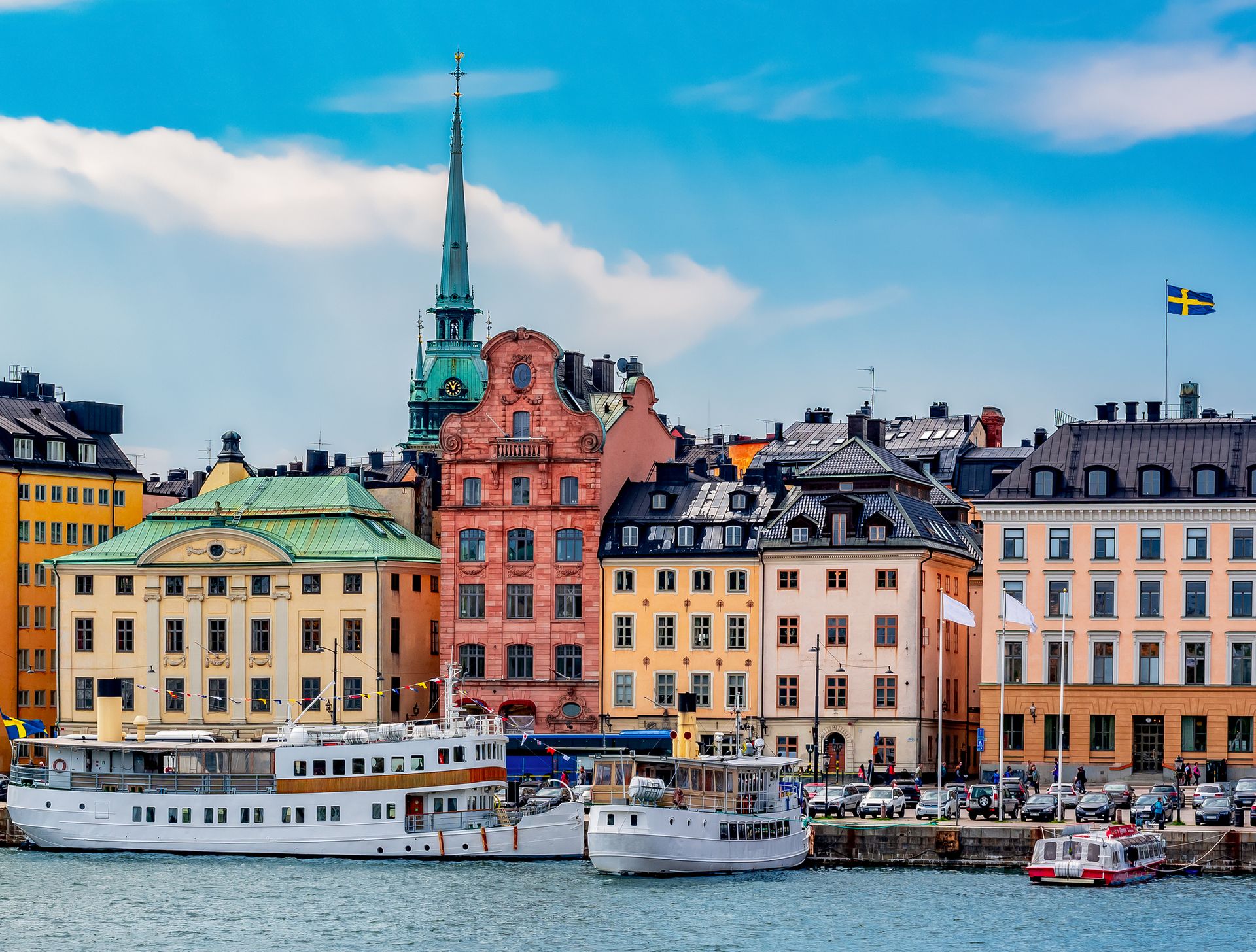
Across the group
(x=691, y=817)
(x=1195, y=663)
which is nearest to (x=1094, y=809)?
(x=691, y=817)

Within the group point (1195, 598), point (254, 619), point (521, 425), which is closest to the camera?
point (1195, 598)

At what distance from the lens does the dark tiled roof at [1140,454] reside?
13750 centimetres

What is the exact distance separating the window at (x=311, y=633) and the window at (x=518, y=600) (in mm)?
10720

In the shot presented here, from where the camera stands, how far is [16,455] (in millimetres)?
162500

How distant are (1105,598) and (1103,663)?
3240 mm

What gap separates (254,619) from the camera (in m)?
153

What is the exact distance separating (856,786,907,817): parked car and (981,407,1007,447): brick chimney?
235 ft

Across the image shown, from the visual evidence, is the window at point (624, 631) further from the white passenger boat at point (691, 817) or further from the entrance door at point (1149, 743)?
the white passenger boat at point (691, 817)

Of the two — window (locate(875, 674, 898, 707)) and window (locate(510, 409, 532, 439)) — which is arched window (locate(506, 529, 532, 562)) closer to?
window (locate(510, 409, 532, 439))

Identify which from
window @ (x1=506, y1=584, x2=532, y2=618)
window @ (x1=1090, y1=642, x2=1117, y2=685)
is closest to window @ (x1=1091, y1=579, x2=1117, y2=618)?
window @ (x1=1090, y1=642, x2=1117, y2=685)

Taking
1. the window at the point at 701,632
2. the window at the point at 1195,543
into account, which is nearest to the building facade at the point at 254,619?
the window at the point at 701,632

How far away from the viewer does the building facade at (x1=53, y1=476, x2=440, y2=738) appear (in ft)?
497

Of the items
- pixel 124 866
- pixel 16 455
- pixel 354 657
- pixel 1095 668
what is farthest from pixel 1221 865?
pixel 16 455

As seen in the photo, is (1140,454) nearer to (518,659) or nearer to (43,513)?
(518,659)
